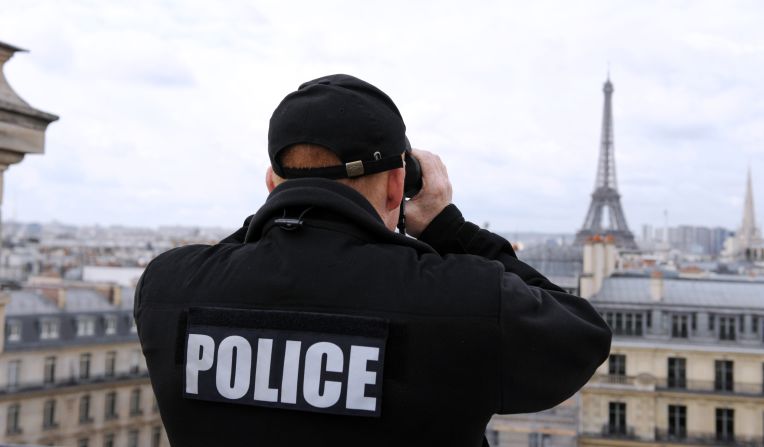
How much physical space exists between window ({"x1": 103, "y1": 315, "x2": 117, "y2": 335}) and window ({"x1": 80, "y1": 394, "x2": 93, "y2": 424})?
9.10 feet

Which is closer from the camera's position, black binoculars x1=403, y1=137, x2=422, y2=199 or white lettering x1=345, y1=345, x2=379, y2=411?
white lettering x1=345, y1=345, x2=379, y2=411

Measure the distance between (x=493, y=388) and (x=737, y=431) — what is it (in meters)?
26.3

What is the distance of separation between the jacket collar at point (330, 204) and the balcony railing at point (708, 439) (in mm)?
25793

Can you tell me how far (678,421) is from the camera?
84.9 ft

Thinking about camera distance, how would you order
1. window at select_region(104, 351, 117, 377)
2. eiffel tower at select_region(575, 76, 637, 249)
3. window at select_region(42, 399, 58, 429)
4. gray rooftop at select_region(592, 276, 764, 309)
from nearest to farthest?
gray rooftop at select_region(592, 276, 764, 309), window at select_region(42, 399, 58, 429), window at select_region(104, 351, 117, 377), eiffel tower at select_region(575, 76, 637, 249)

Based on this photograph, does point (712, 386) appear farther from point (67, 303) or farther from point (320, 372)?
point (320, 372)

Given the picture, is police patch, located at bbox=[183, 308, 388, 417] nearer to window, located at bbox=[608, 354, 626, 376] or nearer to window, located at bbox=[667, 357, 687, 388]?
window, located at bbox=[608, 354, 626, 376]

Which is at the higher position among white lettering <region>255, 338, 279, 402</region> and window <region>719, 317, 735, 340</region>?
white lettering <region>255, 338, 279, 402</region>

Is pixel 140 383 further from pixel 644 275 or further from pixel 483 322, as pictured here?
pixel 483 322

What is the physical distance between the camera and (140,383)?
31.4m

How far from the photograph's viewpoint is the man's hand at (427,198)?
2.22 meters

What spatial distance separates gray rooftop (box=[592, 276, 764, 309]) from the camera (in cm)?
2802

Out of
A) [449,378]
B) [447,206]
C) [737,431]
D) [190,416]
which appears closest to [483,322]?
[449,378]

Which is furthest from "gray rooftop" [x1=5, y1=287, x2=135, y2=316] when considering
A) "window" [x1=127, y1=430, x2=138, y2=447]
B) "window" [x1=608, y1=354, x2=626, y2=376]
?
"window" [x1=608, y1=354, x2=626, y2=376]
